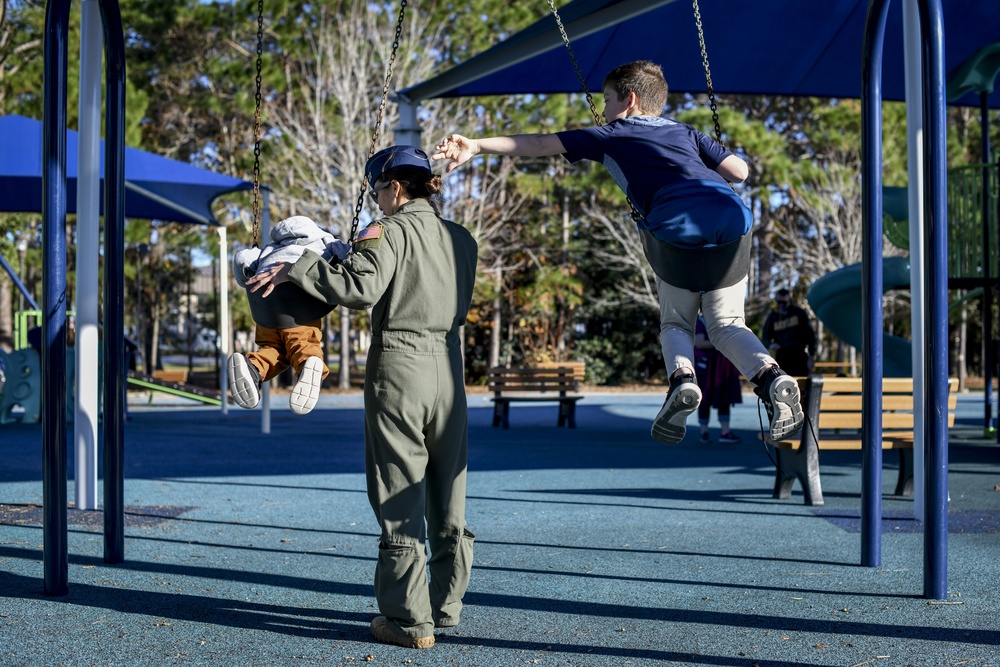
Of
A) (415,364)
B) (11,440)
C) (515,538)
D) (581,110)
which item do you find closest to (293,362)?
(415,364)

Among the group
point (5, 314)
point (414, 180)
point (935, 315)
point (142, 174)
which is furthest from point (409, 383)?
point (5, 314)

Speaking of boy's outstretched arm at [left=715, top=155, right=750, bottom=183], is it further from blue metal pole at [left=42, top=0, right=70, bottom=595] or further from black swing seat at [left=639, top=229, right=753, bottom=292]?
blue metal pole at [left=42, top=0, right=70, bottom=595]

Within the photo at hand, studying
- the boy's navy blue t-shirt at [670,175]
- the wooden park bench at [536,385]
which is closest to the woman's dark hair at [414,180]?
the boy's navy blue t-shirt at [670,175]

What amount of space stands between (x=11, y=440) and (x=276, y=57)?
16420 mm

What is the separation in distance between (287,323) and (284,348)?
0.57m

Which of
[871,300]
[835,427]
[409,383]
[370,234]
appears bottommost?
[835,427]

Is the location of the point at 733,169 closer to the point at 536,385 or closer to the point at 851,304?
the point at 851,304

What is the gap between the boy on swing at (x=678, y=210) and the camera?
4.14m

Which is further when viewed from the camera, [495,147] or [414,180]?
[414,180]

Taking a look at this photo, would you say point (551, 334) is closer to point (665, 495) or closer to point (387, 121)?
point (387, 121)

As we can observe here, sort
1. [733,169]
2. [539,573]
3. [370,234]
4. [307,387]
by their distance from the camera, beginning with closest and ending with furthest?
1. [370,234]
2. [733,169]
3. [307,387]
4. [539,573]

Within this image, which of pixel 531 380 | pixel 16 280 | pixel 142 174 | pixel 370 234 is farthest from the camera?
pixel 16 280

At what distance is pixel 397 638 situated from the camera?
4121mm

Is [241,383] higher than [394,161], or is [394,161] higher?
[394,161]
